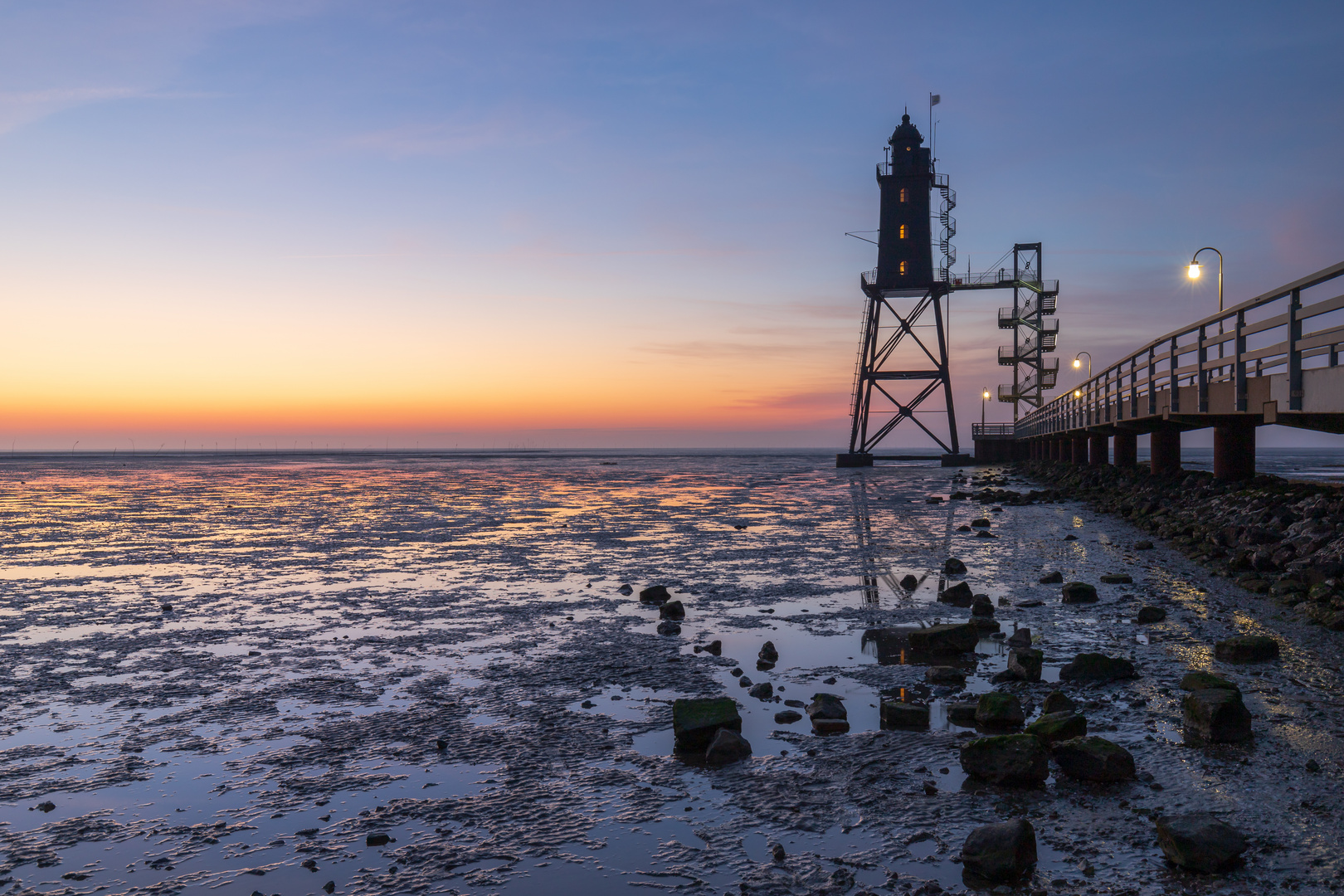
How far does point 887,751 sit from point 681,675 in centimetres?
211

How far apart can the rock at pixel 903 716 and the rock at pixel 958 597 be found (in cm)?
397

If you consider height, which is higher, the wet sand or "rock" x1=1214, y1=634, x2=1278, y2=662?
"rock" x1=1214, y1=634, x2=1278, y2=662

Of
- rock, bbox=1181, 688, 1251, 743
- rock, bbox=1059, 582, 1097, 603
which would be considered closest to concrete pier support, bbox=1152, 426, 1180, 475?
rock, bbox=1059, 582, 1097, 603

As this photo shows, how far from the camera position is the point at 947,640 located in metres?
7.11

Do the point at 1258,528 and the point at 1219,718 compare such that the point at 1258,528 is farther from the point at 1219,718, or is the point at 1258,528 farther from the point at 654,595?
the point at 654,595

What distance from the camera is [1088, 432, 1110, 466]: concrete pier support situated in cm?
3071

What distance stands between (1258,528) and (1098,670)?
6.97 m

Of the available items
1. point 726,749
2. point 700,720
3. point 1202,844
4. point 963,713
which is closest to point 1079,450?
point 963,713

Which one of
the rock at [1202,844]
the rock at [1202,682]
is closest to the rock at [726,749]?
the rock at [1202,844]

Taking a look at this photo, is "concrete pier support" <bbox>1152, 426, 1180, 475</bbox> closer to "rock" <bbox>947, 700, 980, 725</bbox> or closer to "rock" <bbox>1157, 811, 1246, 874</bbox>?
"rock" <bbox>947, 700, 980, 725</bbox>

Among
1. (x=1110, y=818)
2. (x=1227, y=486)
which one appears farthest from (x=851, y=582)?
(x=1227, y=486)

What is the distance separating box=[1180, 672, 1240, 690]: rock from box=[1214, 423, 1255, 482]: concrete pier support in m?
12.6

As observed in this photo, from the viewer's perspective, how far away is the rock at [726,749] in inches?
190

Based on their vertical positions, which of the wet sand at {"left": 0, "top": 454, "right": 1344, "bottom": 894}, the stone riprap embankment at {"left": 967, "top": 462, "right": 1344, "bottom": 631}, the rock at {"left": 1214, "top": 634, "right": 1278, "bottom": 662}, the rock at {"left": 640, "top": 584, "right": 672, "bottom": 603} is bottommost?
the wet sand at {"left": 0, "top": 454, "right": 1344, "bottom": 894}
